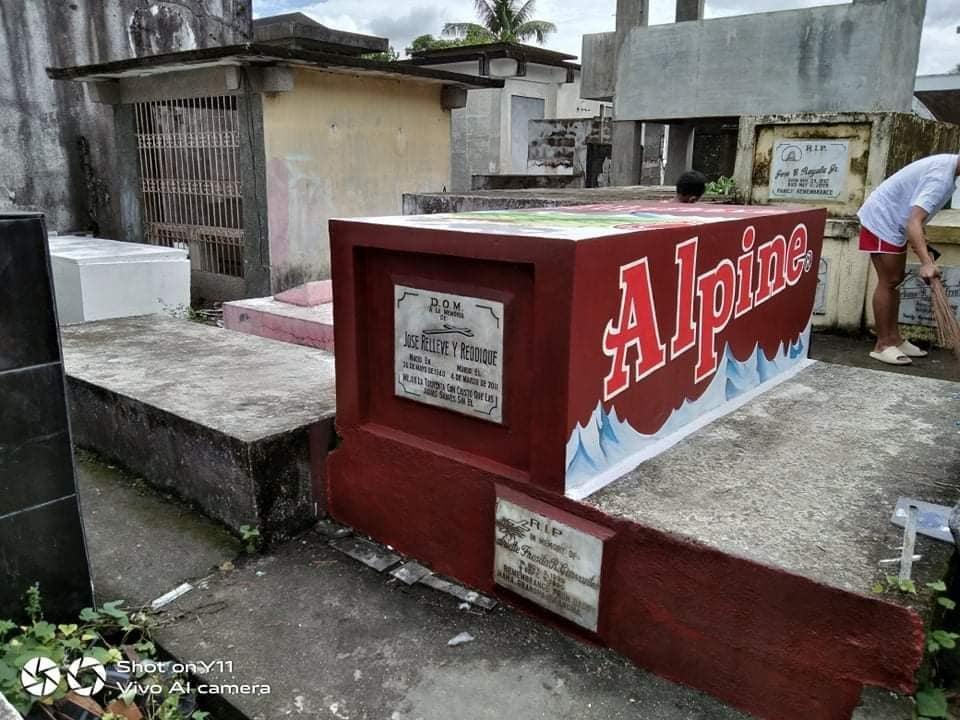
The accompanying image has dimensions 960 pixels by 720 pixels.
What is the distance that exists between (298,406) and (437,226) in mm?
1182

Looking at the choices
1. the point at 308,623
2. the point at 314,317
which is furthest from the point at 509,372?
the point at 314,317

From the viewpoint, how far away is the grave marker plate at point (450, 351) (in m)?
2.68

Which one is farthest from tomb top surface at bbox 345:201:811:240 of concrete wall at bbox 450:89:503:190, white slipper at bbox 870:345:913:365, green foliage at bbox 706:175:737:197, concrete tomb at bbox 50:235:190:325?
concrete wall at bbox 450:89:503:190

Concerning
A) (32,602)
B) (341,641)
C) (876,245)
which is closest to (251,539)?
(341,641)

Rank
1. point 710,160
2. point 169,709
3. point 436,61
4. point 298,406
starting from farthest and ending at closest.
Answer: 1. point 436,61
2. point 710,160
3. point 298,406
4. point 169,709

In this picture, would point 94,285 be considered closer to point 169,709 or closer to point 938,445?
point 169,709

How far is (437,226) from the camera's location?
2.78m

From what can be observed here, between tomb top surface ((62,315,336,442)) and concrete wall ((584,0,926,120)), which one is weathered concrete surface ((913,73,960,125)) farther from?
tomb top surface ((62,315,336,442))

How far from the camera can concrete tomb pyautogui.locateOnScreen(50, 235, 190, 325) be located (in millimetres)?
6414

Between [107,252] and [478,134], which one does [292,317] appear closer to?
[107,252]

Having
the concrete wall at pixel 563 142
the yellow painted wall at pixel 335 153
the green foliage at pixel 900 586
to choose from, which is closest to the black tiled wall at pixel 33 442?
the green foliage at pixel 900 586

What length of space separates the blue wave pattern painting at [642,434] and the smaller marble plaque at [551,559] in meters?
0.15

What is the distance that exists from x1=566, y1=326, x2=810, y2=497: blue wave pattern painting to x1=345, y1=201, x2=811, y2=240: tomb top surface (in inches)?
24.0

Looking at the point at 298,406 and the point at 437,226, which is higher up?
the point at 437,226
